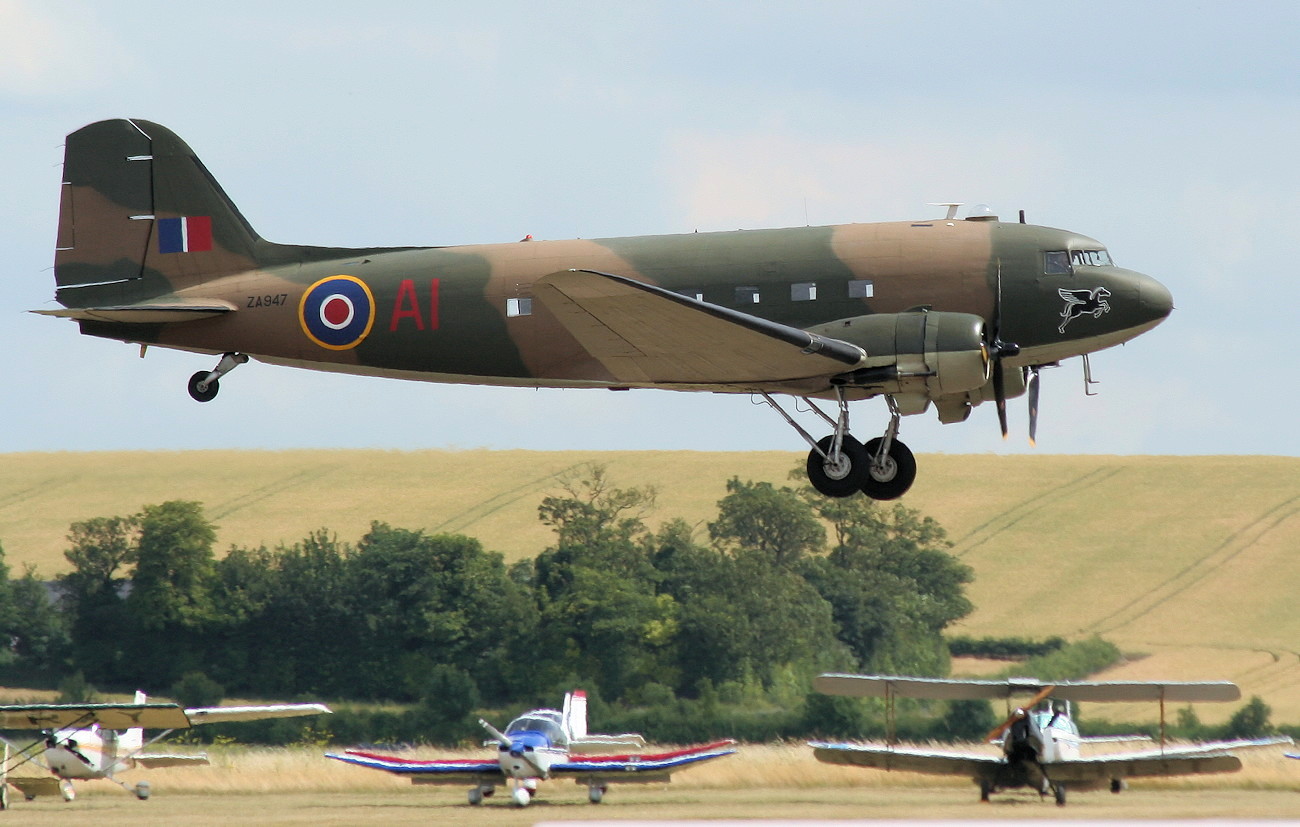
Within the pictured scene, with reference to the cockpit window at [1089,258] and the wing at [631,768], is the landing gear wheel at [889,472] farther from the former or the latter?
the wing at [631,768]

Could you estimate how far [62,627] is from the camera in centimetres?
8288

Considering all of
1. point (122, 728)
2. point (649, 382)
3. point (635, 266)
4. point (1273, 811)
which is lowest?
point (1273, 811)

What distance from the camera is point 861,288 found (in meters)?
29.0

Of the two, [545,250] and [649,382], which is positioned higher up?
[545,250]

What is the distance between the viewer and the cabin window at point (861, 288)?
28969 millimetres

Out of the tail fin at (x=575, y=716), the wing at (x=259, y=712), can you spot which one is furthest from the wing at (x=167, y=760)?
the tail fin at (x=575, y=716)

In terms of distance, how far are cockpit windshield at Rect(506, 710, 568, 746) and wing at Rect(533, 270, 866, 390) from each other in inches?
983

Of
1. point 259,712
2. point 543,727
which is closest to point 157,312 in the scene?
point 543,727

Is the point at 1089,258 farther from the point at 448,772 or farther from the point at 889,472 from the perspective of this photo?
the point at 448,772

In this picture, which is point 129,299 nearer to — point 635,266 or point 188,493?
→ point 635,266

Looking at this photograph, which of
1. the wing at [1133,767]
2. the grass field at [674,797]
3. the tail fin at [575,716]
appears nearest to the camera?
the wing at [1133,767]

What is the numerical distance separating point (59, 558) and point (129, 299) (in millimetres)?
73145

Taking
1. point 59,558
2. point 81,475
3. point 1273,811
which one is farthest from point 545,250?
point 81,475

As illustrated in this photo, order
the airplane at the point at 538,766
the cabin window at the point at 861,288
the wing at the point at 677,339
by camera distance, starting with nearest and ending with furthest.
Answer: the wing at the point at 677,339 → the cabin window at the point at 861,288 → the airplane at the point at 538,766
